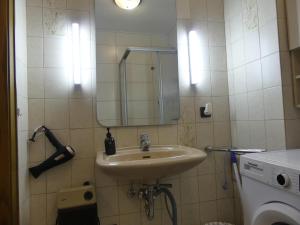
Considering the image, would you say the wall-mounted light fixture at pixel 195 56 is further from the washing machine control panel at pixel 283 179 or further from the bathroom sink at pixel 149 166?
the washing machine control panel at pixel 283 179

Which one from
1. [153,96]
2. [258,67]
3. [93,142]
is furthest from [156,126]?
[258,67]

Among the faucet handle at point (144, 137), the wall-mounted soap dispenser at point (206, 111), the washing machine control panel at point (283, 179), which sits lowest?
the washing machine control panel at point (283, 179)

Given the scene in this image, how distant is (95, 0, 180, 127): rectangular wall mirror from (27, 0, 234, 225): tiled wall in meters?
0.06

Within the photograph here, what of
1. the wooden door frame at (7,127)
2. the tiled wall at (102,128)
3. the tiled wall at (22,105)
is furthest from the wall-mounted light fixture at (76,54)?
the wooden door frame at (7,127)

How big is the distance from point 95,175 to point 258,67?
1.30 metres

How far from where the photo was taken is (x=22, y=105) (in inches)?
50.9

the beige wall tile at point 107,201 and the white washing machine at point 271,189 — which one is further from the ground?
the white washing machine at point 271,189

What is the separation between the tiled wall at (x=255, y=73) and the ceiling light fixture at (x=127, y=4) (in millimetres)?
733

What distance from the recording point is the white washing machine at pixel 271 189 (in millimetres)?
828

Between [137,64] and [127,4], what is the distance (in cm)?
44

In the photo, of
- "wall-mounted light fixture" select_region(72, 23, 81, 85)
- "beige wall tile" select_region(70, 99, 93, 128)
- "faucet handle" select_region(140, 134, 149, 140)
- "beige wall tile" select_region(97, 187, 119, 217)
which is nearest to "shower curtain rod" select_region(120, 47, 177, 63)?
"wall-mounted light fixture" select_region(72, 23, 81, 85)

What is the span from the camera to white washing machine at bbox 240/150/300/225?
83 centimetres

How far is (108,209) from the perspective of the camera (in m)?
1.50

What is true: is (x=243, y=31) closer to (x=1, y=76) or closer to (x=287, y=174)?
(x=287, y=174)
